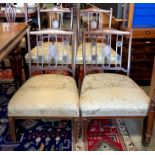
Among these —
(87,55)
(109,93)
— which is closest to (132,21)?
(87,55)

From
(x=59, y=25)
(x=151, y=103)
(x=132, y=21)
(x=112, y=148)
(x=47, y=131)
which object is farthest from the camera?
(x=59, y=25)

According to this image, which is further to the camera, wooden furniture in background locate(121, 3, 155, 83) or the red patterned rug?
wooden furniture in background locate(121, 3, 155, 83)

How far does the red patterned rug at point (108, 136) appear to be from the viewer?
1.65 metres

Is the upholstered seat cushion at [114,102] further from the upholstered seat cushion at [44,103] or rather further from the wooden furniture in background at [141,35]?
the wooden furniture in background at [141,35]

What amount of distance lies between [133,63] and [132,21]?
Result: 1.60 ft

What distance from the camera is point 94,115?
4.93ft

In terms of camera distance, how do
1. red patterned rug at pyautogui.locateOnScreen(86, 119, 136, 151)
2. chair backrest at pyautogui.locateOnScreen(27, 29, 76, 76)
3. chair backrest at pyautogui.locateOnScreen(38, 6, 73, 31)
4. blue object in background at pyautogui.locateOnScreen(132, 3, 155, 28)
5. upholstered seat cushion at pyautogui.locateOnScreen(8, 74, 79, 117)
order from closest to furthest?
upholstered seat cushion at pyautogui.locateOnScreen(8, 74, 79, 117) → red patterned rug at pyautogui.locateOnScreen(86, 119, 136, 151) → chair backrest at pyautogui.locateOnScreen(27, 29, 76, 76) → blue object in background at pyautogui.locateOnScreen(132, 3, 155, 28) → chair backrest at pyautogui.locateOnScreen(38, 6, 73, 31)

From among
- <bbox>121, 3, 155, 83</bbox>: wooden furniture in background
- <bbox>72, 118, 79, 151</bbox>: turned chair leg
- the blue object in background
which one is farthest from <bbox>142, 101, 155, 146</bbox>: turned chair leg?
the blue object in background

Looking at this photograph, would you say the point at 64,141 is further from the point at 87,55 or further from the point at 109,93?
the point at 87,55

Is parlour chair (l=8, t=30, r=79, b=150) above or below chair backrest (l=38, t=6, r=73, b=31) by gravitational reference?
below

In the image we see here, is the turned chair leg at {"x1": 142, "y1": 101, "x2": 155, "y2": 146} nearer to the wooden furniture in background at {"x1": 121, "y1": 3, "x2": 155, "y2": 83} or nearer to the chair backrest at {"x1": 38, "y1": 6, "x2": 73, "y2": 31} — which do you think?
the wooden furniture in background at {"x1": 121, "y1": 3, "x2": 155, "y2": 83}

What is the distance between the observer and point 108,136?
1.77 m

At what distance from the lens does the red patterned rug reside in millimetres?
1645

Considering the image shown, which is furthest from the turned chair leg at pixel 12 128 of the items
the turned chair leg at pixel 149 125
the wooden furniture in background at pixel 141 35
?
the wooden furniture in background at pixel 141 35
